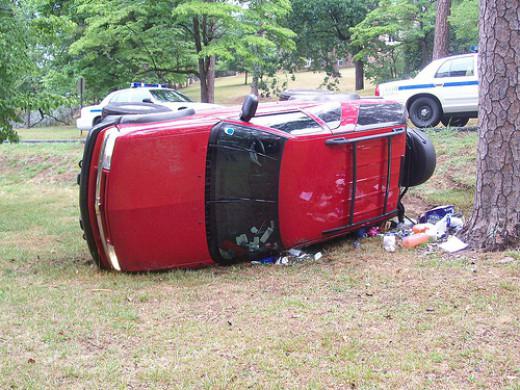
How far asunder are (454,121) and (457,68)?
126 centimetres

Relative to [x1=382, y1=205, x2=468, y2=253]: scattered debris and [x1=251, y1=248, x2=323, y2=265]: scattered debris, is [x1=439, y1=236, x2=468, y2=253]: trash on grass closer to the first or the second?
[x1=382, y1=205, x2=468, y2=253]: scattered debris

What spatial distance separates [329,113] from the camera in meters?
6.15

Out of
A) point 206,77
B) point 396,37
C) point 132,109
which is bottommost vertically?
point 206,77

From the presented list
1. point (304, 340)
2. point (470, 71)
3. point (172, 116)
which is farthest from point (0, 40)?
point (470, 71)

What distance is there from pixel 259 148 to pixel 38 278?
230 centimetres

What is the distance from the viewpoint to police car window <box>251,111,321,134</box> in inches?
225

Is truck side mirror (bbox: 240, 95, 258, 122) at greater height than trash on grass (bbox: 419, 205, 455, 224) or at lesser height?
greater

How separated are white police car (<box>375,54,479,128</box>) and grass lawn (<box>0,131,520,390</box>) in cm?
801

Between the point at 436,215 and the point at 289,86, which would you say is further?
the point at 289,86

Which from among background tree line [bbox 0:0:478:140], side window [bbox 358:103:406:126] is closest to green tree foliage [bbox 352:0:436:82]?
background tree line [bbox 0:0:478:140]

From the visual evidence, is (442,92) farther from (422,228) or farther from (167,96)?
(422,228)

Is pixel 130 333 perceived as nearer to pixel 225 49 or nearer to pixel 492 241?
pixel 492 241

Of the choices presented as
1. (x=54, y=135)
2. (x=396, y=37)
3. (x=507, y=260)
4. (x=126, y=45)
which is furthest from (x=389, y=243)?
(x=396, y=37)

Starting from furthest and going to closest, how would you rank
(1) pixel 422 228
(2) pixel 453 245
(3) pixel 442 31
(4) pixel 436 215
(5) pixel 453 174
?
(3) pixel 442 31 < (5) pixel 453 174 < (4) pixel 436 215 < (1) pixel 422 228 < (2) pixel 453 245
